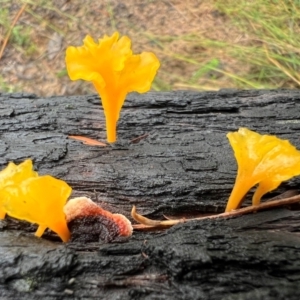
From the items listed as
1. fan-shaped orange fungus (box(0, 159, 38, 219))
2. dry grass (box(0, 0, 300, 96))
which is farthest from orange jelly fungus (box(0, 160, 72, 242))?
dry grass (box(0, 0, 300, 96))

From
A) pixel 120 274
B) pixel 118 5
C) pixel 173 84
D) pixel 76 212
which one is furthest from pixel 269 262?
pixel 118 5

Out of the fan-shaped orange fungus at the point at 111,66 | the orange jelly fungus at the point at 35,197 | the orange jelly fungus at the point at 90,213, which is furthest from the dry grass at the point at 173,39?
the orange jelly fungus at the point at 35,197

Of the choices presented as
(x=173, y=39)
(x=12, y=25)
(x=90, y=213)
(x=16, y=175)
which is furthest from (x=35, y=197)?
(x=12, y=25)

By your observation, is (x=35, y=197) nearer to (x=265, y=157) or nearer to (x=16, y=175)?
(x=16, y=175)

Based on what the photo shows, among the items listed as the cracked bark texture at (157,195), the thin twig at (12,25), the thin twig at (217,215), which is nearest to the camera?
the cracked bark texture at (157,195)

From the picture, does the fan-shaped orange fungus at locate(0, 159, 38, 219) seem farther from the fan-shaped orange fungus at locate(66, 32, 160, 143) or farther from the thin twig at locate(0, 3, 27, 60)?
the thin twig at locate(0, 3, 27, 60)

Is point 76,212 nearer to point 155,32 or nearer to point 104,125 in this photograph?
point 104,125

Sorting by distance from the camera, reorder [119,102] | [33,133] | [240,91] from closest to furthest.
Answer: [119,102], [33,133], [240,91]

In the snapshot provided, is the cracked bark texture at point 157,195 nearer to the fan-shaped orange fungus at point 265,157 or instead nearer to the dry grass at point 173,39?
the fan-shaped orange fungus at point 265,157
